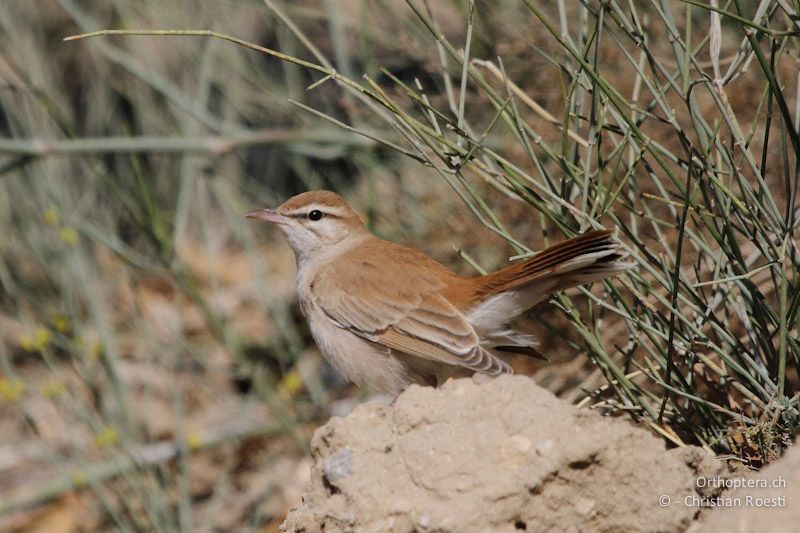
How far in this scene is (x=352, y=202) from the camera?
8.36 meters

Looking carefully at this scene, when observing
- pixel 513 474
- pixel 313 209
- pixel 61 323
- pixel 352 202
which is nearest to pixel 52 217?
pixel 61 323

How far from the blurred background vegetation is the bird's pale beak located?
78 centimetres

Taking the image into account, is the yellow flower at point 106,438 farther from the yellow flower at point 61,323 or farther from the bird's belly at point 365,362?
the bird's belly at point 365,362

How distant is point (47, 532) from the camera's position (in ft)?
24.8

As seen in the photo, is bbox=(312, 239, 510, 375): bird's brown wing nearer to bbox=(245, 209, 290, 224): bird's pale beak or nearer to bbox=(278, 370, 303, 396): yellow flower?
bbox=(245, 209, 290, 224): bird's pale beak

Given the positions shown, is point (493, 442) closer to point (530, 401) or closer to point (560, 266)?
point (530, 401)

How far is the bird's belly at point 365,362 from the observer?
477 centimetres

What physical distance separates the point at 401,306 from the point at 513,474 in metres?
1.69

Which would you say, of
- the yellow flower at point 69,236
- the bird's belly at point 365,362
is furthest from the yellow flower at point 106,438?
the bird's belly at point 365,362

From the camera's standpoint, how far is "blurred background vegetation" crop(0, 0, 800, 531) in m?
3.59

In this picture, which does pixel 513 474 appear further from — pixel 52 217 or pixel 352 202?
pixel 352 202

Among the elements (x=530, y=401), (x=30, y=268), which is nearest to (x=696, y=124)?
(x=530, y=401)

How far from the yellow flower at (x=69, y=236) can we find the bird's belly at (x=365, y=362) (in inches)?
110

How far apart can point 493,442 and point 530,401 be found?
22 cm
